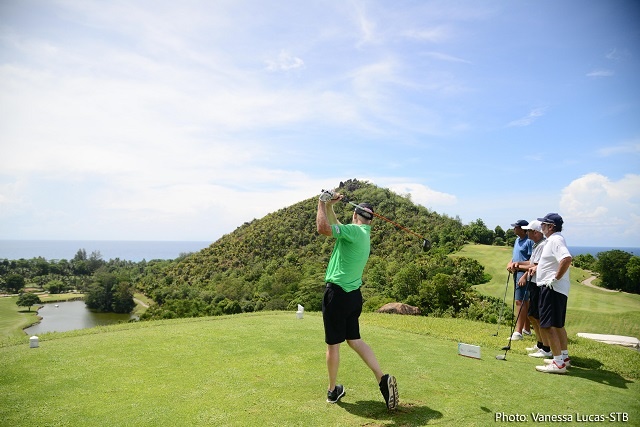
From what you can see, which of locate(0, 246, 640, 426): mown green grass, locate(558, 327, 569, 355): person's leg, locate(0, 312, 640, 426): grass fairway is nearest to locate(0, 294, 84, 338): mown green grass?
locate(0, 246, 640, 426): mown green grass

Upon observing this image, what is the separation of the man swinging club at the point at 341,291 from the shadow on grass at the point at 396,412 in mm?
243

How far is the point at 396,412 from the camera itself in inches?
164

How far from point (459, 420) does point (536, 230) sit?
485 cm

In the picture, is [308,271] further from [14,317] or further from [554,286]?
[554,286]

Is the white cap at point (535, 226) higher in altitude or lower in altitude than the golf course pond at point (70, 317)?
higher

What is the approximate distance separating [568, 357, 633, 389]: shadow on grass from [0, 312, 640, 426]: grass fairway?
0.9 inches

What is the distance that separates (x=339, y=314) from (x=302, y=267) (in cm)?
5354

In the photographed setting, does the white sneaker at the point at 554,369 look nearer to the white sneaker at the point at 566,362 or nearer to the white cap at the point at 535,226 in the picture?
the white sneaker at the point at 566,362

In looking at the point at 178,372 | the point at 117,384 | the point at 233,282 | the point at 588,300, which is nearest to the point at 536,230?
the point at 178,372

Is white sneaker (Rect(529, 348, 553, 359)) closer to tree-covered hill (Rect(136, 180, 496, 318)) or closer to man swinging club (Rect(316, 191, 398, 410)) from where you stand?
man swinging club (Rect(316, 191, 398, 410))

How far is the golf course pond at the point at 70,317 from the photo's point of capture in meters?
56.2

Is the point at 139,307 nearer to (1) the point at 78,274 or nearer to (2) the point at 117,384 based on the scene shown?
(1) the point at 78,274

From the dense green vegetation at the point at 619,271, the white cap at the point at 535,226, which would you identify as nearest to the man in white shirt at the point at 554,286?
the white cap at the point at 535,226

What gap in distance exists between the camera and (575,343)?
322 inches
